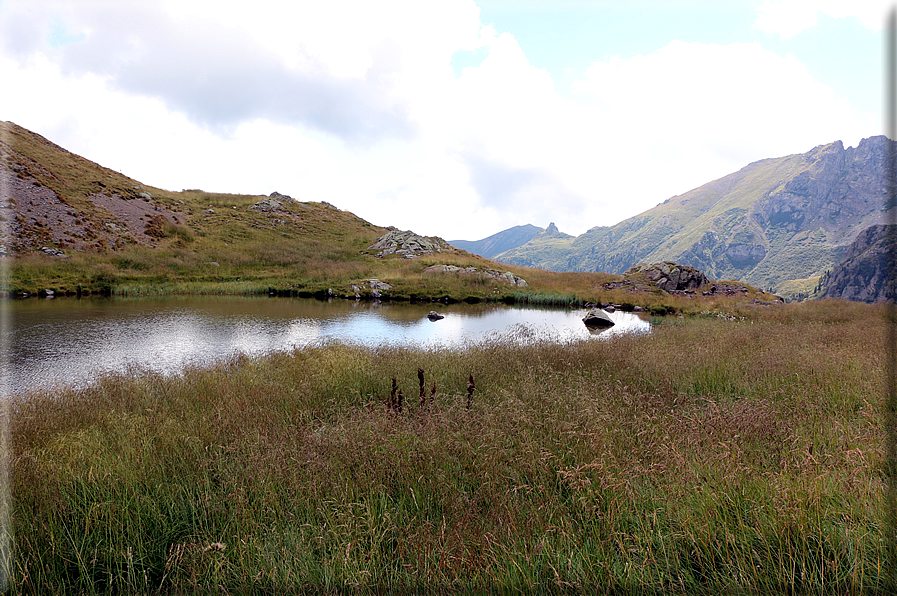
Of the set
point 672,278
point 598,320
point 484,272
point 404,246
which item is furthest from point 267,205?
point 598,320

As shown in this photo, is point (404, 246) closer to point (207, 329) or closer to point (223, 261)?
point (223, 261)

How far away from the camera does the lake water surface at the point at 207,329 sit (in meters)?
12.8

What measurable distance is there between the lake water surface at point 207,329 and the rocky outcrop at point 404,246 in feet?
105

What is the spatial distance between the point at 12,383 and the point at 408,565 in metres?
14.0

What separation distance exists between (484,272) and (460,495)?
44.5m

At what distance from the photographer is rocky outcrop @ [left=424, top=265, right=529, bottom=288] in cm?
4606

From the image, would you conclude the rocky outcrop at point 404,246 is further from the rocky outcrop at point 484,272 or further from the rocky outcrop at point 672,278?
the rocky outcrop at point 672,278

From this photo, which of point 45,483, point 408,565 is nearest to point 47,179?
point 45,483

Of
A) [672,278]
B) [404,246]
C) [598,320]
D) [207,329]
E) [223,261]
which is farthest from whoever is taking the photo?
[404,246]

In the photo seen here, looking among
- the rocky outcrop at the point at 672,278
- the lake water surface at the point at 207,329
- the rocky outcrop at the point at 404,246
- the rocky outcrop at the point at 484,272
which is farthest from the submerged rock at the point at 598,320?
the rocky outcrop at the point at 404,246

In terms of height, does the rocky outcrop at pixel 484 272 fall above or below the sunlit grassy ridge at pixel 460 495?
above

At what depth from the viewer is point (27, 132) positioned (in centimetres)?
6750

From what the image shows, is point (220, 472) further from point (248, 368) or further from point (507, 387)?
point (248, 368)

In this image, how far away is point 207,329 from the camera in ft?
61.7
